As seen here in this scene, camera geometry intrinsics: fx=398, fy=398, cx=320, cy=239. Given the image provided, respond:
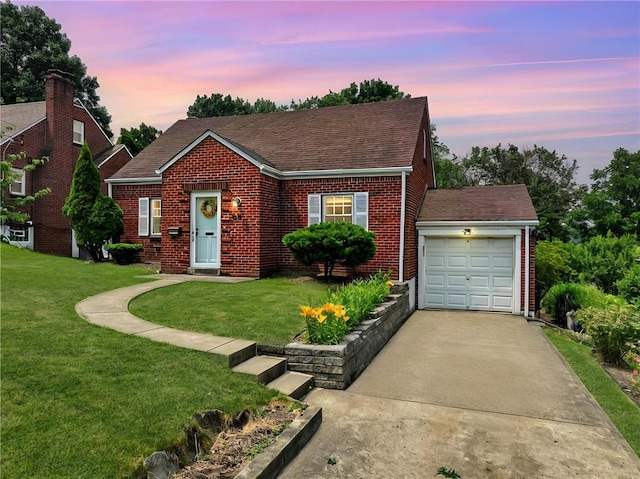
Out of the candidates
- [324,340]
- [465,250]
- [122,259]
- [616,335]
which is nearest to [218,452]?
[324,340]

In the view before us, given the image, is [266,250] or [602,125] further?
[602,125]

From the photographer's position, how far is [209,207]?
40.1 feet

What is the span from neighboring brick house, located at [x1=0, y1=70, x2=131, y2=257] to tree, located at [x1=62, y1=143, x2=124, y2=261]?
5390 mm

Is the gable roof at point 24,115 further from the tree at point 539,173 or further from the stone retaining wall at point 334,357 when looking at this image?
the tree at point 539,173

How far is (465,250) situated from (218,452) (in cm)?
1051

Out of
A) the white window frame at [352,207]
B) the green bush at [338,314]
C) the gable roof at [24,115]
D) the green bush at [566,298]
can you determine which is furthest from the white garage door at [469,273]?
the gable roof at [24,115]

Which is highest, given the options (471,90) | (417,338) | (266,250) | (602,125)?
(471,90)

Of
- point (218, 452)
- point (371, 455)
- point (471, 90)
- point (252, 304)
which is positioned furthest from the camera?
point (471, 90)

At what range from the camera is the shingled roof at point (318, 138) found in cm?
1270

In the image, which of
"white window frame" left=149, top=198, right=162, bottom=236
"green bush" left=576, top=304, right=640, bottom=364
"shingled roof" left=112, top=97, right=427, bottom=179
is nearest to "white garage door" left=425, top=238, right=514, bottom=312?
"shingled roof" left=112, top=97, right=427, bottom=179

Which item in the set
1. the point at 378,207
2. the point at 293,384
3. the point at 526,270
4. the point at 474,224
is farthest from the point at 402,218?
the point at 293,384

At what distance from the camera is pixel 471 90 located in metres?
13.9

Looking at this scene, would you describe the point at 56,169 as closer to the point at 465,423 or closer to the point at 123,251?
the point at 123,251

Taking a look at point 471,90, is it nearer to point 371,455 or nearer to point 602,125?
point 602,125
